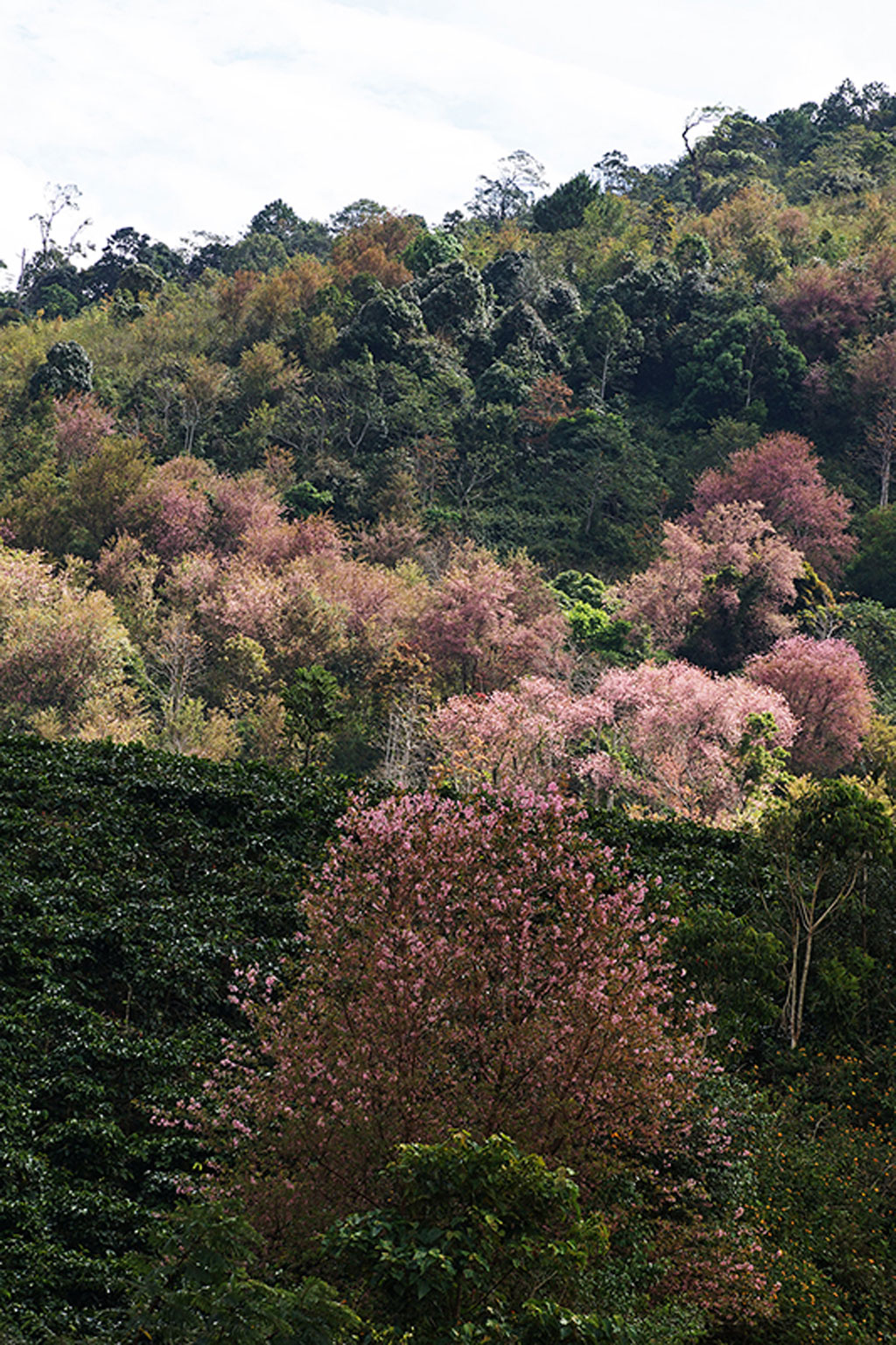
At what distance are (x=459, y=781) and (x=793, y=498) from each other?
70.1ft

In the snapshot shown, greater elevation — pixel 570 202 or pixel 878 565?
pixel 570 202

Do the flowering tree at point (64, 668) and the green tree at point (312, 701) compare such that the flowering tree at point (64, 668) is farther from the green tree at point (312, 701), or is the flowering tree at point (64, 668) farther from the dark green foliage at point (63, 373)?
the dark green foliage at point (63, 373)

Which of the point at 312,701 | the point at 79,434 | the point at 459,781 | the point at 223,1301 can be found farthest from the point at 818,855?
the point at 79,434

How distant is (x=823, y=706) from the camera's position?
25.5m

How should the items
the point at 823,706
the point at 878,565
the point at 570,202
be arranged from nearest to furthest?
1. the point at 823,706
2. the point at 878,565
3. the point at 570,202

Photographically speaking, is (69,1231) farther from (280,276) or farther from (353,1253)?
(280,276)

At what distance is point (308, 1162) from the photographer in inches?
220

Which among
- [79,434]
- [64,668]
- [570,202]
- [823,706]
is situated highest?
[570,202]

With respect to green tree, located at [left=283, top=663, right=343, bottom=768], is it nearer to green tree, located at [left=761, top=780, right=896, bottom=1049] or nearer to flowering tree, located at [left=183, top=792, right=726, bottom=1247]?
green tree, located at [left=761, top=780, right=896, bottom=1049]

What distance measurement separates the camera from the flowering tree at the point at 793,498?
36938 millimetres

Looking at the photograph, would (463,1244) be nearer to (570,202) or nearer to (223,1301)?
(223,1301)

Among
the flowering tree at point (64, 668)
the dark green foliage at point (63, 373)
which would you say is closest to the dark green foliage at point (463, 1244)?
the flowering tree at point (64, 668)

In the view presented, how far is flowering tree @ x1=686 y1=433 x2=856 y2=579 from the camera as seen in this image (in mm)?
36938

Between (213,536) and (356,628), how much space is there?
28.3ft
